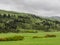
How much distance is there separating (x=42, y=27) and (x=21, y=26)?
22977 millimetres

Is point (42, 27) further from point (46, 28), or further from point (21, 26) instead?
point (21, 26)

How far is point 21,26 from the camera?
19975cm

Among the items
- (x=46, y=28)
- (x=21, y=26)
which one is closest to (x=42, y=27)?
(x=46, y=28)

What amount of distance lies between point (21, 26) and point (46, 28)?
91.4 feet

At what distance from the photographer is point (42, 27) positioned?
194 meters

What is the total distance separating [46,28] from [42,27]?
5626 millimetres

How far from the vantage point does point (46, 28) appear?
19038 centimetres
